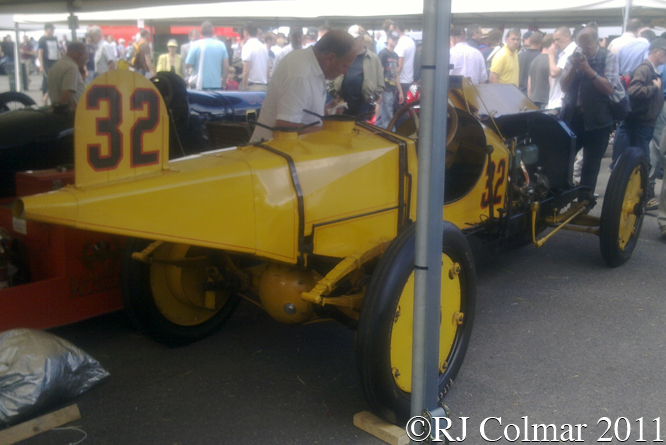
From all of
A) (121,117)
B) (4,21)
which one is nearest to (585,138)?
(121,117)

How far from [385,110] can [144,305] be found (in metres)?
6.80

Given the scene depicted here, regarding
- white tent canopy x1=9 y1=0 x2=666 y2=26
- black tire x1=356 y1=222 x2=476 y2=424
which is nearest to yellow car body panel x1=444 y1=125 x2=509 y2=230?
black tire x1=356 y1=222 x2=476 y2=424

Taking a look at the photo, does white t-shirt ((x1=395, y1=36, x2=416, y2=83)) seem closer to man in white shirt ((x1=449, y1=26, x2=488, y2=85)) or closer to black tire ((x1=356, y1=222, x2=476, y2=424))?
man in white shirt ((x1=449, y1=26, x2=488, y2=85))

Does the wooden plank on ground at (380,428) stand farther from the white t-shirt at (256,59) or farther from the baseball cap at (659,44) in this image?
the white t-shirt at (256,59)

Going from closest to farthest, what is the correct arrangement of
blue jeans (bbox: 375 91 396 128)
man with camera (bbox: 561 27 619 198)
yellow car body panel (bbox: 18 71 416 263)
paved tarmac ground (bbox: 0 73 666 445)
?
yellow car body panel (bbox: 18 71 416 263), paved tarmac ground (bbox: 0 73 666 445), man with camera (bbox: 561 27 619 198), blue jeans (bbox: 375 91 396 128)

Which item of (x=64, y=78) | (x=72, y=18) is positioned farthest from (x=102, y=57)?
(x=64, y=78)

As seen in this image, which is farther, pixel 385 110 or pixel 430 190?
pixel 385 110

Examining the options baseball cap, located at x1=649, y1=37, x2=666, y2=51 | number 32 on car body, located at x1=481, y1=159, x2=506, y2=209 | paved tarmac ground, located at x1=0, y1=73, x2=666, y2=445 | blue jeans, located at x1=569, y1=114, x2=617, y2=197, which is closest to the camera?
paved tarmac ground, located at x1=0, y1=73, x2=666, y2=445

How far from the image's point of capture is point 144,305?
10.1ft

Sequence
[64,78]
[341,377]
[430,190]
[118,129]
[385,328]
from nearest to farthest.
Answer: [430,190]
[118,129]
[385,328]
[341,377]
[64,78]

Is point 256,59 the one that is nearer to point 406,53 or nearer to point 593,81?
point 406,53

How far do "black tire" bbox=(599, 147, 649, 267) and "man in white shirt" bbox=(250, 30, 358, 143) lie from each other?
7.10 ft

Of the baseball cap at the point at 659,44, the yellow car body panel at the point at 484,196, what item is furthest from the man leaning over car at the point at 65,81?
the baseball cap at the point at 659,44

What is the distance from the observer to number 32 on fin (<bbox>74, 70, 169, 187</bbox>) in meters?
2.04
